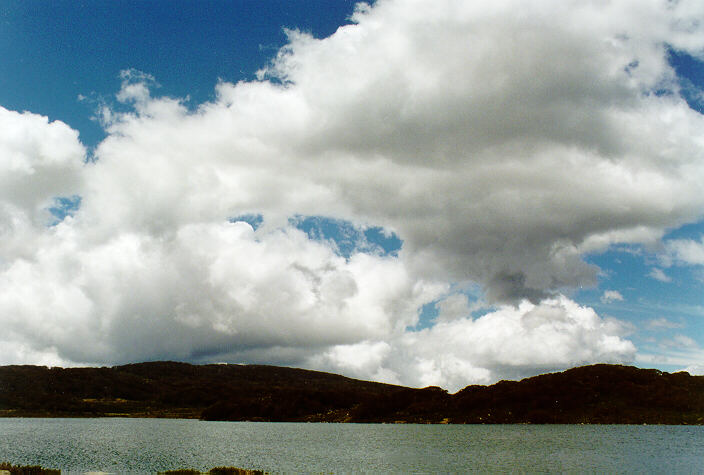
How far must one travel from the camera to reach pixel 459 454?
138 meters

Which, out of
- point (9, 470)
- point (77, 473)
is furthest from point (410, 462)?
point (9, 470)

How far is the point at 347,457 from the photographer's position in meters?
130

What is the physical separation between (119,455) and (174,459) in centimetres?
1530

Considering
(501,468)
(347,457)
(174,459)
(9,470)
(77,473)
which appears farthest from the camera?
(347,457)

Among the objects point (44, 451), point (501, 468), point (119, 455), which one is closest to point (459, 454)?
point (501, 468)

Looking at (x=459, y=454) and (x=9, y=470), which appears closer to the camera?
(x=9, y=470)

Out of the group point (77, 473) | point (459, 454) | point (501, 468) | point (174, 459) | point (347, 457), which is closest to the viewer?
point (77, 473)

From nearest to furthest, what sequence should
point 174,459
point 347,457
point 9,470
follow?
point 9,470, point 174,459, point 347,457

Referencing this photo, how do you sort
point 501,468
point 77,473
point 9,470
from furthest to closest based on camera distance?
point 501,468, point 77,473, point 9,470

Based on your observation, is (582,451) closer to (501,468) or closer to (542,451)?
(542,451)

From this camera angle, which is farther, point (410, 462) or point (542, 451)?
point (542, 451)

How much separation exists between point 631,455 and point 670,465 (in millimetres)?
23848

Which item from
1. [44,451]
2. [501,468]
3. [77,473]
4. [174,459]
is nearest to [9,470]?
[77,473]

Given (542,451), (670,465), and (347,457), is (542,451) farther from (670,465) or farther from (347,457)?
(347,457)
